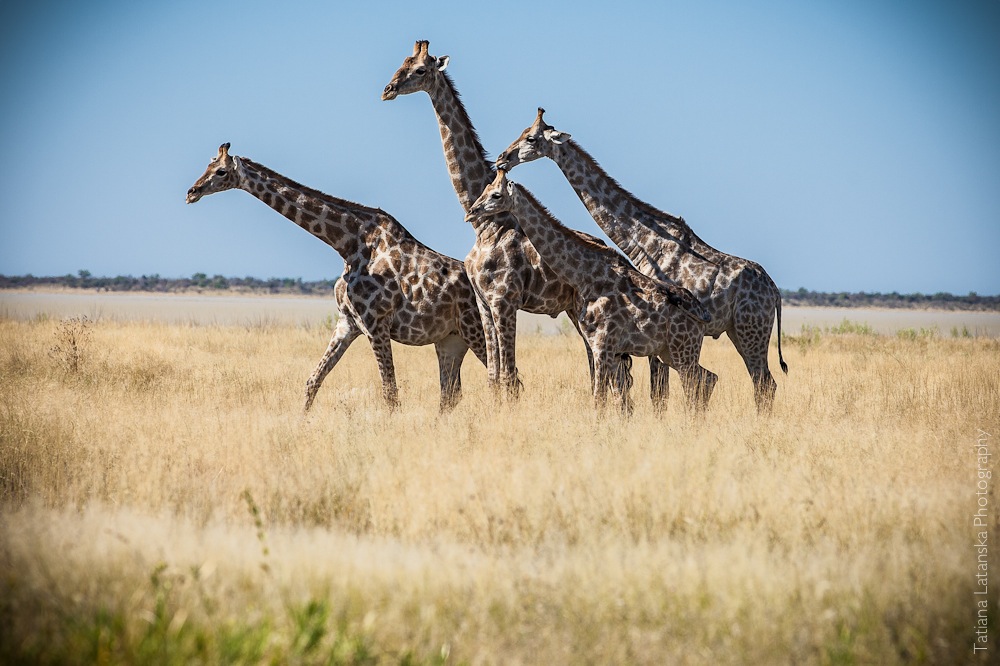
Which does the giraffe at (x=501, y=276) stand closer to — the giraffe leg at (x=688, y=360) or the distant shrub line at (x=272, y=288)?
the giraffe leg at (x=688, y=360)

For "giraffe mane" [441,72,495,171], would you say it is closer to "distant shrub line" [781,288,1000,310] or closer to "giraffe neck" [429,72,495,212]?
"giraffe neck" [429,72,495,212]

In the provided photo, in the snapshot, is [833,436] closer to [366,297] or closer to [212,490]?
[366,297]

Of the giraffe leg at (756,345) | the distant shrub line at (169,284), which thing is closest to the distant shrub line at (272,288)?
the distant shrub line at (169,284)

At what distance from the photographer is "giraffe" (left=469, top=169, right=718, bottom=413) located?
35.7 feet

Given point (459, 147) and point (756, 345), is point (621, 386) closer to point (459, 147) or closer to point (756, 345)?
point (756, 345)

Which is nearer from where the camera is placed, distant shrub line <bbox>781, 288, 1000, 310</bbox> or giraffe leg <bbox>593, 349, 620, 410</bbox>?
giraffe leg <bbox>593, 349, 620, 410</bbox>

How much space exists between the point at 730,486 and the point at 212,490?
4215mm

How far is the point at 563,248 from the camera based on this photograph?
11148 millimetres

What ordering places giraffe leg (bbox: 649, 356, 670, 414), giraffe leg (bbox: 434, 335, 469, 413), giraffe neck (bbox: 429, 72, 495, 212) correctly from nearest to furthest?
giraffe leg (bbox: 649, 356, 670, 414), giraffe leg (bbox: 434, 335, 469, 413), giraffe neck (bbox: 429, 72, 495, 212)

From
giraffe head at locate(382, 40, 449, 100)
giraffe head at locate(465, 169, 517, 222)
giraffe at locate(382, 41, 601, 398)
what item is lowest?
giraffe at locate(382, 41, 601, 398)

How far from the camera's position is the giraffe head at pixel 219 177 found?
11445 mm

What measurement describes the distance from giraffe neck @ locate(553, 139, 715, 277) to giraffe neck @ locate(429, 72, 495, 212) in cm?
99

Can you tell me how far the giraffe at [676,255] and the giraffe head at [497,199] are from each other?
884mm

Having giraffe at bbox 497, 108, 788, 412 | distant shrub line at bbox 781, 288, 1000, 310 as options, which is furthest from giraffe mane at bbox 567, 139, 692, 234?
distant shrub line at bbox 781, 288, 1000, 310
